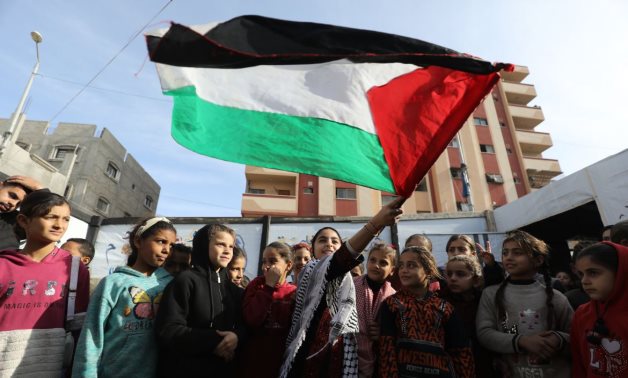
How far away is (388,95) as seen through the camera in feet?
7.28

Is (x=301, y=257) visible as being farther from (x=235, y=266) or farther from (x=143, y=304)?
(x=143, y=304)

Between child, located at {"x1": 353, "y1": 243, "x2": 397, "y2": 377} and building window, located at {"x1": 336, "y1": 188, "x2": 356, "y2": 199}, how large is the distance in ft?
60.3

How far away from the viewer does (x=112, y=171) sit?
25281mm

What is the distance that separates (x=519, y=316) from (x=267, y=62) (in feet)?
7.77

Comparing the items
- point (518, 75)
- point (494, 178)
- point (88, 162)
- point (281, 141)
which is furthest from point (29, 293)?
point (518, 75)

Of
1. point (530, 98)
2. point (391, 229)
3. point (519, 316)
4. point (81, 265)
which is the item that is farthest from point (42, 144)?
point (530, 98)

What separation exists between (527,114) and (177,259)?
30.4m

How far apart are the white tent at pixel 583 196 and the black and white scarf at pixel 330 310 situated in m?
5.93

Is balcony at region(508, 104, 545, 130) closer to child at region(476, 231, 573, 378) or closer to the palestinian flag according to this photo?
child at region(476, 231, 573, 378)

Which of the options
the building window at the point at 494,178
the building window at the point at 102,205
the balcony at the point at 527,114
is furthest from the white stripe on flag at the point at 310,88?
the balcony at the point at 527,114

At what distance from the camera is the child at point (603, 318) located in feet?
6.03

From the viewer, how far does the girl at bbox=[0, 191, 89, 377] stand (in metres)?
1.76

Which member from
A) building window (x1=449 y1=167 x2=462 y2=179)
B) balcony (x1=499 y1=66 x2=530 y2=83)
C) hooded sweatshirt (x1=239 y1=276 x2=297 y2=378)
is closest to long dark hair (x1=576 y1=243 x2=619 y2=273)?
A: hooded sweatshirt (x1=239 y1=276 x2=297 y2=378)

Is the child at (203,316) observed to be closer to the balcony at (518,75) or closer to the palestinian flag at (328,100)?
the palestinian flag at (328,100)
